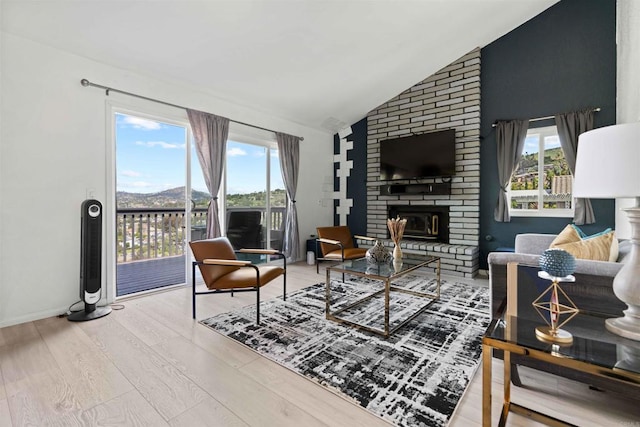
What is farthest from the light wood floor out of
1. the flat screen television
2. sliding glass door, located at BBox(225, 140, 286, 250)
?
the flat screen television

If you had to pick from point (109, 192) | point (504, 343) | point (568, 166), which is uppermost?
point (568, 166)

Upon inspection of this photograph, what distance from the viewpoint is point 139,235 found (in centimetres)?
463

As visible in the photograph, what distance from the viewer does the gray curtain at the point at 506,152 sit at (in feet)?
13.3

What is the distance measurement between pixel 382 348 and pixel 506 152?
11.2ft

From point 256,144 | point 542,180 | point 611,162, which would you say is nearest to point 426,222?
point 542,180

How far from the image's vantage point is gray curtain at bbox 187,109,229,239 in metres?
3.68

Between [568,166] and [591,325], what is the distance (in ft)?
10.8

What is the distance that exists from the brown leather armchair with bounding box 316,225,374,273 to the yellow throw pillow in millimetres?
2283

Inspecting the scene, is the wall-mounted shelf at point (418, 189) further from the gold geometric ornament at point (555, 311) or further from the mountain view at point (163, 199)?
the gold geometric ornament at point (555, 311)

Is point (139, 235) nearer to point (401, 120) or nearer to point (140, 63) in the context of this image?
point (140, 63)

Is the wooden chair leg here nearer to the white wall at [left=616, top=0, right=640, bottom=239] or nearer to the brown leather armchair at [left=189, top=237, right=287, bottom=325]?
the brown leather armchair at [left=189, top=237, right=287, bottom=325]

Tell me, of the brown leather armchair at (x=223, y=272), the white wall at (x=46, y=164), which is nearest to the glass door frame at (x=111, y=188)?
the white wall at (x=46, y=164)

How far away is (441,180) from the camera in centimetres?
464

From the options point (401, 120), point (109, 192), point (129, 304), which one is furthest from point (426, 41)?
point (129, 304)
